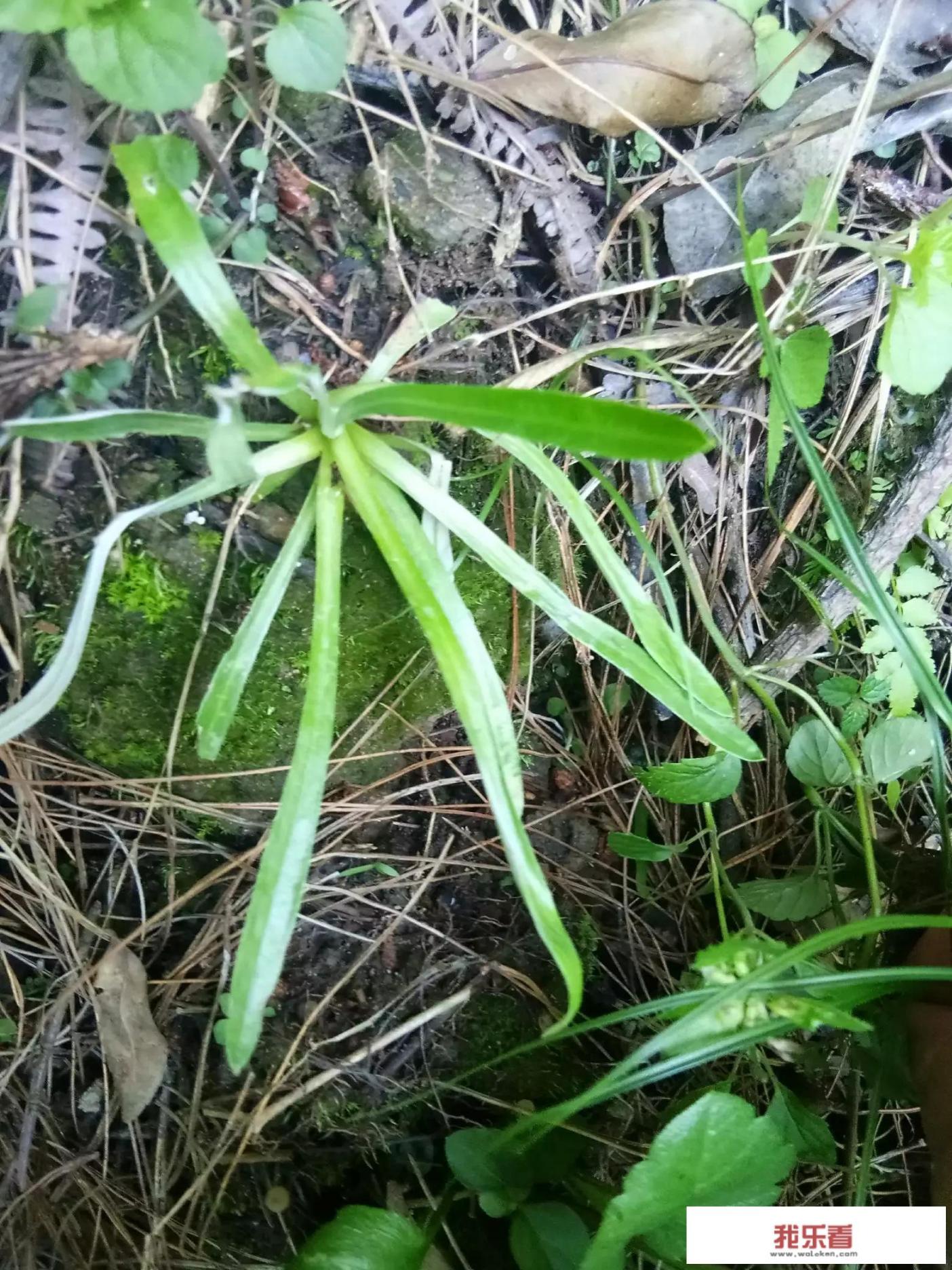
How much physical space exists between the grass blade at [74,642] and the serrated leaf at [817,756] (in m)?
0.71

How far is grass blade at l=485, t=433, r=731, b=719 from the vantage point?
2.58 feet

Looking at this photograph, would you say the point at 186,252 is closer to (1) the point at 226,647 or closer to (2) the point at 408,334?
(2) the point at 408,334

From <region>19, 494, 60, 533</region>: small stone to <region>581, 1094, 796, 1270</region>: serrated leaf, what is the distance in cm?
79

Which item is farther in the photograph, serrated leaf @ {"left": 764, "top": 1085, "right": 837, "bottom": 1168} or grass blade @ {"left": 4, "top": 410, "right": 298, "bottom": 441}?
serrated leaf @ {"left": 764, "top": 1085, "right": 837, "bottom": 1168}

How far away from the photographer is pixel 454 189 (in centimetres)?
87

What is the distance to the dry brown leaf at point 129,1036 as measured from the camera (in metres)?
0.92

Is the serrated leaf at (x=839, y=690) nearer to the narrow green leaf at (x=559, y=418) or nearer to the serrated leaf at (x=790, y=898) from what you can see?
the serrated leaf at (x=790, y=898)

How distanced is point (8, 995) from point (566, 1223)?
25.9 inches

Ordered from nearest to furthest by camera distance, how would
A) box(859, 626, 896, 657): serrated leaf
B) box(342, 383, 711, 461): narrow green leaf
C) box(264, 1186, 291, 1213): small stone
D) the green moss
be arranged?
box(342, 383, 711, 461): narrow green leaf, the green moss, box(264, 1186, 291, 1213): small stone, box(859, 626, 896, 657): serrated leaf

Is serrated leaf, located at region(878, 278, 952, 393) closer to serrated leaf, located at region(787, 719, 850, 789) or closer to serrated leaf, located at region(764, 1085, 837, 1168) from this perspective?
serrated leaf, located at region(787, 719, 850, 789)

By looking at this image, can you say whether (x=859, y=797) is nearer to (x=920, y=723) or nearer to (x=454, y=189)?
(x=920, y=723)

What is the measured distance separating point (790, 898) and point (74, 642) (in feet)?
2.66

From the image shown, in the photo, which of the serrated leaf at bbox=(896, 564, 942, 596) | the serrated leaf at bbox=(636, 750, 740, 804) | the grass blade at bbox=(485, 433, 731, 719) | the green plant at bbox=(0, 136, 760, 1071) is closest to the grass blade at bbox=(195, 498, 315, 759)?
the green plant at bbox=(0, 136, 760, 1071)

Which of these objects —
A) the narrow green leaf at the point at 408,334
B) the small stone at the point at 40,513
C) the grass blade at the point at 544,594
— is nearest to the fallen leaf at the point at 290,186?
the narrow green leaf at the point at 408,334
